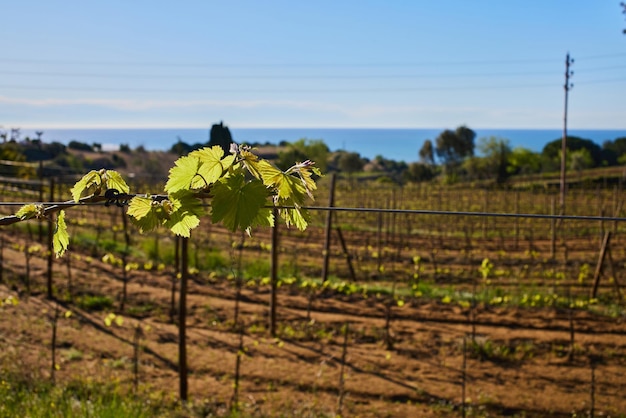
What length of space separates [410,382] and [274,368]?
1.36 metres

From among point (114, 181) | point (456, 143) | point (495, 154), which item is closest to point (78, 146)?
point (495, 154)

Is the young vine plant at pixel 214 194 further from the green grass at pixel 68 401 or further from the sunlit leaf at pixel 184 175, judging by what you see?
the green grass at pixel 68 401

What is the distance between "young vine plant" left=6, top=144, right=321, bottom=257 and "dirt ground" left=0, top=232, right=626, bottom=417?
3.90m

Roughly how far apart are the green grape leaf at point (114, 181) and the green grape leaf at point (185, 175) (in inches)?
7.8

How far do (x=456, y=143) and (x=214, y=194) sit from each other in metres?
58.2

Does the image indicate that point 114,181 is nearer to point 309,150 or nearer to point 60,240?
point 60,240

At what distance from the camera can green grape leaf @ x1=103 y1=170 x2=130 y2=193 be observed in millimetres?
1593

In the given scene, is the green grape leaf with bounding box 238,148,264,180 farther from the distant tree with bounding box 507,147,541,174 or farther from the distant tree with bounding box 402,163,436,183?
the distant tree with bounding box 507,147,541,174

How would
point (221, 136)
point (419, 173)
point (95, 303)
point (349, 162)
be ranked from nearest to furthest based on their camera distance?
point (221, 136) < point (95, 303) < point (419, 173) < point (349, 162)

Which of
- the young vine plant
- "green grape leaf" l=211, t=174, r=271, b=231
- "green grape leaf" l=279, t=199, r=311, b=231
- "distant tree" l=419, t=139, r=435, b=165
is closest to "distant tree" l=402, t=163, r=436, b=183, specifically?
"distant tree" l=419, t=139, r=435, b=165

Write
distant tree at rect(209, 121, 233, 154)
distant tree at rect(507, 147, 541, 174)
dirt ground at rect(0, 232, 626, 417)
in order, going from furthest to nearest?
1. distant tree at rect(507, 147, 541, 174)
2. dirt ground at rect(0, 232, 626, 417)
3. distant tree at rect(209, 121, 233, 154)

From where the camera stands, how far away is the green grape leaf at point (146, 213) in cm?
147

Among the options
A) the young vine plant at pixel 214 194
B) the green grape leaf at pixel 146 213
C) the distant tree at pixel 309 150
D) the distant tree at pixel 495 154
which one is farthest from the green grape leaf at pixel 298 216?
the distant tree at pixel 495 154

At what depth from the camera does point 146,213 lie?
1.47 m
